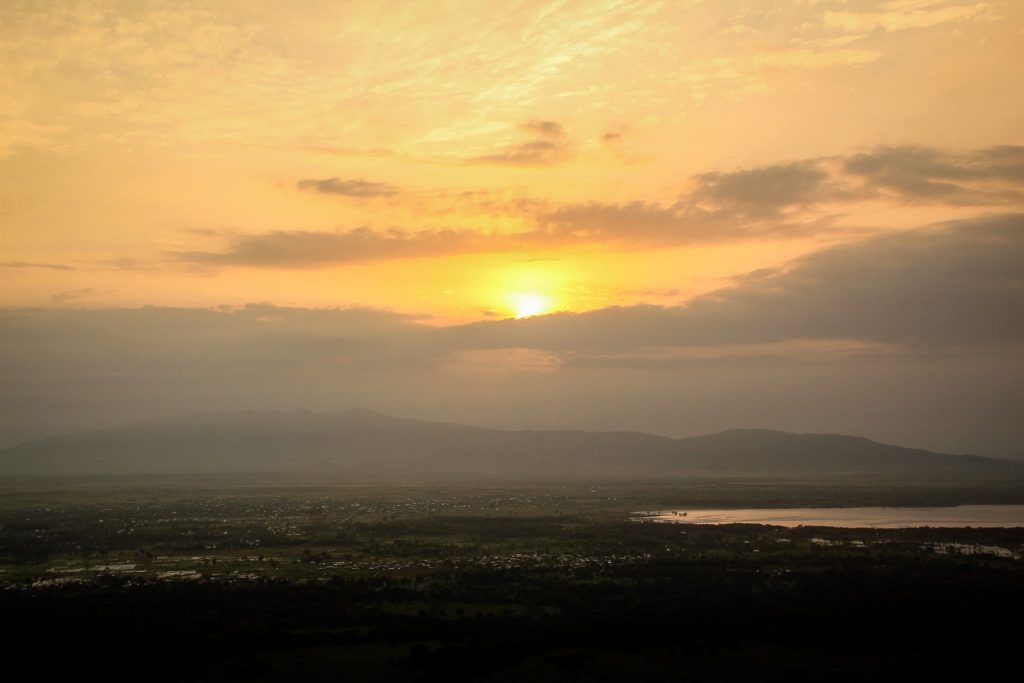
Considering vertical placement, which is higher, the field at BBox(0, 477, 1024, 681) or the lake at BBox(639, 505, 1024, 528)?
the field at BBox(0, 477, 1024, 681)

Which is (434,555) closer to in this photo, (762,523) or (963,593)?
(963,593)

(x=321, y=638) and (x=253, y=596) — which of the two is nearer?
(x=321, y=638)

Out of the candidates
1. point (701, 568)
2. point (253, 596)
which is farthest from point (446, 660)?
point (701, 568)

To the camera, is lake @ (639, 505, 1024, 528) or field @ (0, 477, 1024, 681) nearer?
field @ (0, 477, 1024, 681)

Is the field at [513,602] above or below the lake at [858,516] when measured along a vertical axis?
above
